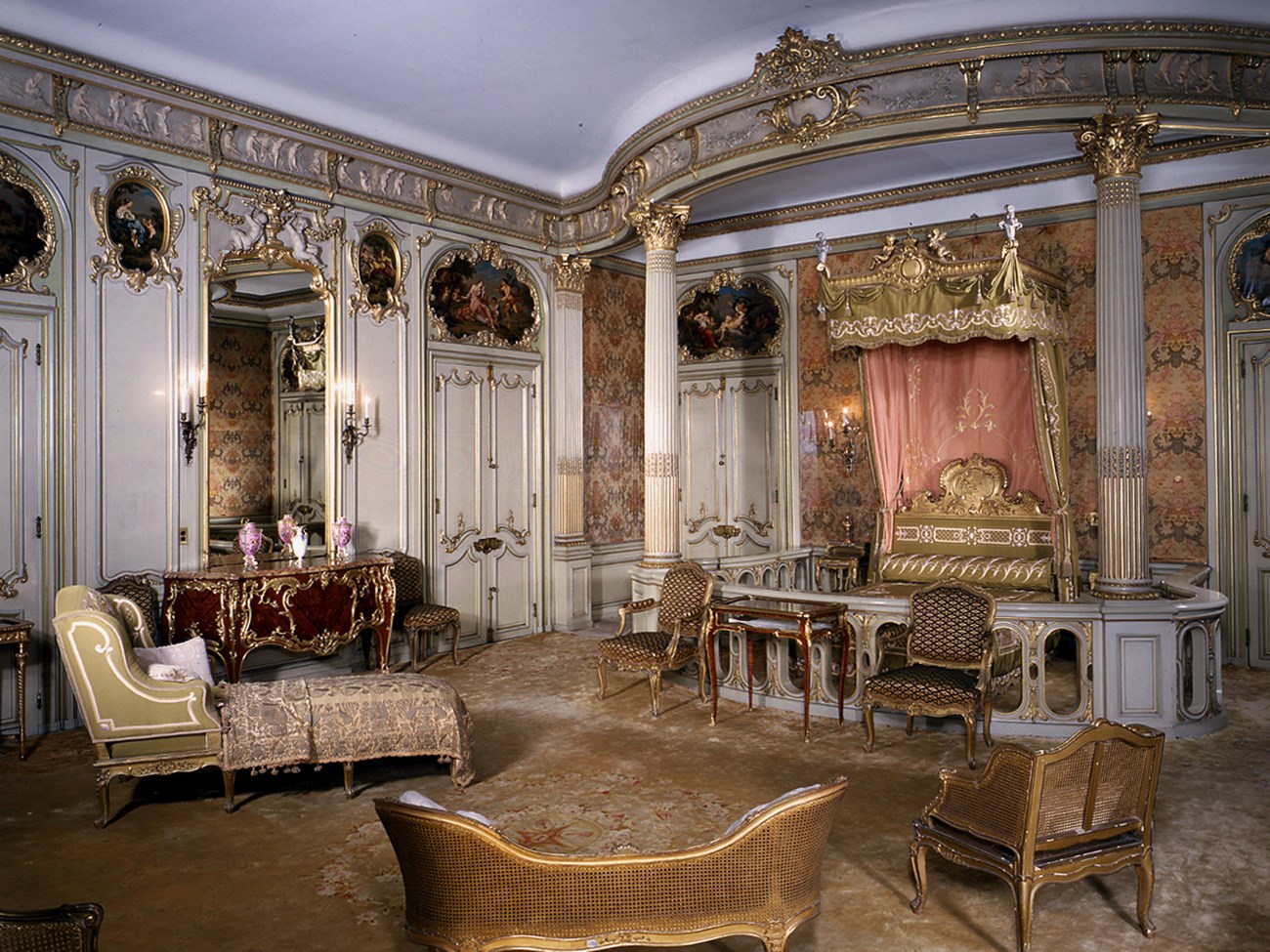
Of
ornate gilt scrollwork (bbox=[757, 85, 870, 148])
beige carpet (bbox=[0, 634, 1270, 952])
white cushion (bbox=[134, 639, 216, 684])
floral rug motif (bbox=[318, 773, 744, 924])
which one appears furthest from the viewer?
ornate gilt scrollwork (bbox=[757, 85, 870, 148])

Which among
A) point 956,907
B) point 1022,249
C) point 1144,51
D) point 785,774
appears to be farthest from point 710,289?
point 956,907

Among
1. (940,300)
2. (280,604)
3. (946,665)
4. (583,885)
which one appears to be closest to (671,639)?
(946,665)

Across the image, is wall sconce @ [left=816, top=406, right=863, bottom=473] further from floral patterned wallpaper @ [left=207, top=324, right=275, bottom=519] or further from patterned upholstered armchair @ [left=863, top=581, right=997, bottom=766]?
floral patterned wallpaper @ [left=207, top=324, right=275, bottom=519]

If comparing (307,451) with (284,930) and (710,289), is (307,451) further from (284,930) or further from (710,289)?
(284,930)

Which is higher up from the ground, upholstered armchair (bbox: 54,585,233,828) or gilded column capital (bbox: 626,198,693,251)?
gilded column capital (bbox: 626,198,693,251)

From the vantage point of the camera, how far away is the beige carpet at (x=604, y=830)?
353cm

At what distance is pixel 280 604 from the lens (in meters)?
6.72

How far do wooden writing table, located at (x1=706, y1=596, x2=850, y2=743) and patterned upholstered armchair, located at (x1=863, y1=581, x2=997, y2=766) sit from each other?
0.48 metres

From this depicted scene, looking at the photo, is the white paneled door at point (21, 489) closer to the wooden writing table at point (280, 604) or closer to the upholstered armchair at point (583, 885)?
the wooden writing table at point (280, 604)

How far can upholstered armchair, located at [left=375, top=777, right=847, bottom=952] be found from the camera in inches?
108

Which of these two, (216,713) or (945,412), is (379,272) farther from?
(945,412)

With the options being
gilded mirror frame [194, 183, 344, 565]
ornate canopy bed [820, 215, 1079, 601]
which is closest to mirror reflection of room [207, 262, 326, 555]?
gilded mirror frame [194, 183, 344, 565]

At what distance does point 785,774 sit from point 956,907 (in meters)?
1.74

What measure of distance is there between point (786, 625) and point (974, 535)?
3303 millimetres
